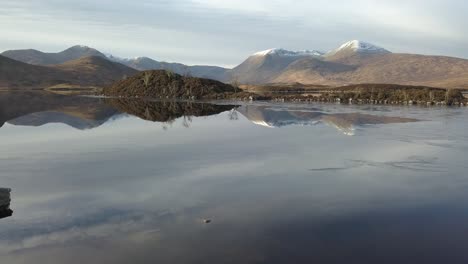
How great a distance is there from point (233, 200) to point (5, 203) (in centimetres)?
741

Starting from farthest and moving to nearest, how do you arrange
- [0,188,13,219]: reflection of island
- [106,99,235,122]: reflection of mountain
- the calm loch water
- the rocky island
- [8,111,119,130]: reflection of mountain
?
the rocky island, [106,99,235,122]: reflection of mountain, [8,111,119,130]: reflection of mountain, [0,188,13,219]: reflection of island, the calm loch water

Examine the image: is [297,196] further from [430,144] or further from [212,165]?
[430,144]

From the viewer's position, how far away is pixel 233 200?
17.0 meters

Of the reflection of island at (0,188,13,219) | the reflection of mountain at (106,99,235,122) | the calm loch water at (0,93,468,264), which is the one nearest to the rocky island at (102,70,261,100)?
the reflection of mountain at (106,99,235,122)

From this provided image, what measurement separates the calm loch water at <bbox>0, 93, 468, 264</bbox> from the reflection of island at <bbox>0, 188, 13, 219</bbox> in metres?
0.24

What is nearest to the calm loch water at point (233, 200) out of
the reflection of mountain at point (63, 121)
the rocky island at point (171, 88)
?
the reflection of mountain at point (63, 121)

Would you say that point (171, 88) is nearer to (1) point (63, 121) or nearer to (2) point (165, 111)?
(2) point (165, 111)

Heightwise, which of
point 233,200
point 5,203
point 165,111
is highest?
point 165,111

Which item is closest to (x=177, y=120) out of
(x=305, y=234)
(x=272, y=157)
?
(x=272, y=157)

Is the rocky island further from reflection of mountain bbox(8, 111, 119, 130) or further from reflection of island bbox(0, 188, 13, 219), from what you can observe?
reflection of island bbox(0, 188, 13, 219)

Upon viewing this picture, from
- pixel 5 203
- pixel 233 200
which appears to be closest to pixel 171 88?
pixel 233 200

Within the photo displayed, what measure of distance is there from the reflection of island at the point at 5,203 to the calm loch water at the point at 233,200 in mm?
238

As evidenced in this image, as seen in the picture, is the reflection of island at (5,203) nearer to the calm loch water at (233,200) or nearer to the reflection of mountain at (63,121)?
the calm loch water at (233,200)

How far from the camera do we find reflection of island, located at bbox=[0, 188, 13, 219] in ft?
49.3
